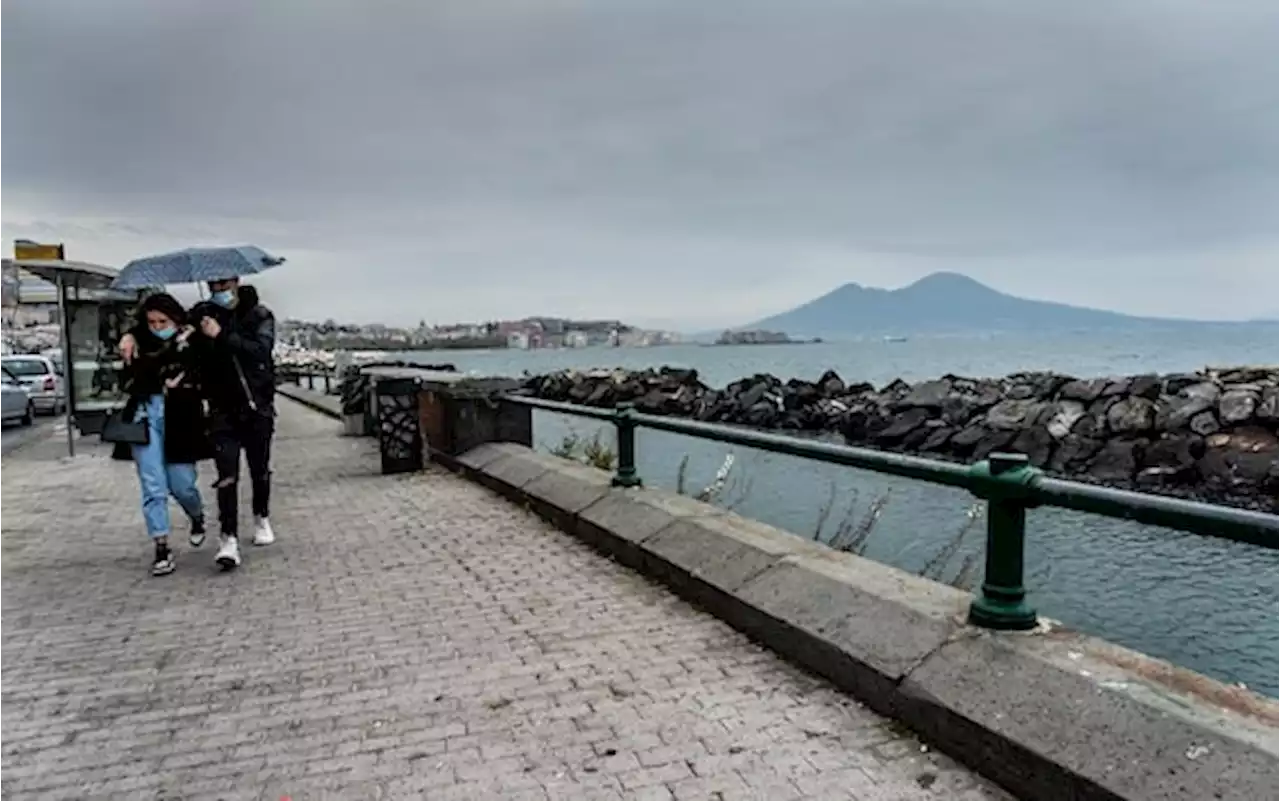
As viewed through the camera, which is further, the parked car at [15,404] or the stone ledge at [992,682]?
the parked car at [15,404]

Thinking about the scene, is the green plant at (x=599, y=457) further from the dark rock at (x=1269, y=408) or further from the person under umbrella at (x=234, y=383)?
the dark rock at (x=1269, y=408)

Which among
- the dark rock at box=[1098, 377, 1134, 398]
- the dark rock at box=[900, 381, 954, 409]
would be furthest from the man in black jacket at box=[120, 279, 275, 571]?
the dark rock at box=[900, 381, 954, 409]

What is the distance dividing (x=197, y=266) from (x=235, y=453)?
1.73 m

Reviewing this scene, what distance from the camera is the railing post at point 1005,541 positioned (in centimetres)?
379

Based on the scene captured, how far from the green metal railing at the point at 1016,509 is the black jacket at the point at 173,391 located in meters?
4.30

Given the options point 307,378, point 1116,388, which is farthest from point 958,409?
point 307,378

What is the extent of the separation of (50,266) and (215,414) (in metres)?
7.87

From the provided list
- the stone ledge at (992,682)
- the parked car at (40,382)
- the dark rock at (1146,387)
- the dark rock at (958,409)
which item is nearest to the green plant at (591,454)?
the stone ledge at (992,682)

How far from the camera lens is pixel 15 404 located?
22922 millimetres

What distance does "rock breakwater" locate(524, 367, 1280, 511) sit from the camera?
2100 centimetres

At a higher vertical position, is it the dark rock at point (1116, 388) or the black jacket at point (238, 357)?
the black jacket at point (238, 357)

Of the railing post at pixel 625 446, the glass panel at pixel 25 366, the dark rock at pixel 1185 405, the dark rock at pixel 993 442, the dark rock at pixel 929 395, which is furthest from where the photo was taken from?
the dark rock at pixel 929 395

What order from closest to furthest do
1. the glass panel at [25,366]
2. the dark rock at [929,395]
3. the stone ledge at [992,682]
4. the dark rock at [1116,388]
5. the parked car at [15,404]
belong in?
1. the stone ledge at [992,682]
2. the parked car at [15,404]
3. the dark rock at [1116,388]
4. the glass panel at [25,366]
5. the dark rock at [929,395]

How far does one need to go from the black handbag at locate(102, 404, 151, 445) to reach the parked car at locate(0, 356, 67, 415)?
23.2m
